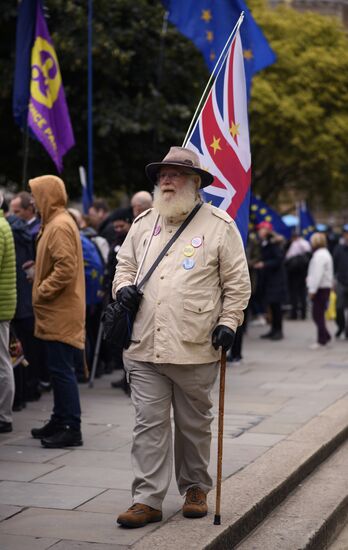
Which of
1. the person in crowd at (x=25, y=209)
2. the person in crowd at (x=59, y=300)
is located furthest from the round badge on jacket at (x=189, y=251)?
the person in crowd at (x=25, y=209)

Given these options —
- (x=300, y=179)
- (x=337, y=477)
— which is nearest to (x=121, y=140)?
(x=337, y=477)

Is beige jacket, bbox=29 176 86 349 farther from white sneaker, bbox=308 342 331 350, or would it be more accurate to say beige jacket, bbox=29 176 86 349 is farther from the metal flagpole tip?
white sneaker, bbox=308 342 331 350

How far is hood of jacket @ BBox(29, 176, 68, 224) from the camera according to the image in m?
7.68

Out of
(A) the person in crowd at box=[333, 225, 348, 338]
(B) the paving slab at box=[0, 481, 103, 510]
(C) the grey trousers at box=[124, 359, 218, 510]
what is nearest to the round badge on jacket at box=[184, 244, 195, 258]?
(C) the grey trousers at box=[124, 359, 218, 510]

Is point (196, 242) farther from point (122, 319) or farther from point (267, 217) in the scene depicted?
point (267, 217)

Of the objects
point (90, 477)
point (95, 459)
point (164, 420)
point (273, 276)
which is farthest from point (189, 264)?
point (273, 276)

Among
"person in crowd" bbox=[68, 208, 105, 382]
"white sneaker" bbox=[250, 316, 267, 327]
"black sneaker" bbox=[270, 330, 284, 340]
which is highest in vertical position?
"person in crowd" bbox=[68, 208, 105, 382]

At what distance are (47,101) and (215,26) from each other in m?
3.03

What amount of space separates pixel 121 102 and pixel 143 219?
1432 centimetres

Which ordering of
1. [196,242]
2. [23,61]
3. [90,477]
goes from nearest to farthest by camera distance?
[196,242] → [90,477] → [23,61]

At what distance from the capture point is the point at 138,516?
5.42 meters

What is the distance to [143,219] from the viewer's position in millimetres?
5824

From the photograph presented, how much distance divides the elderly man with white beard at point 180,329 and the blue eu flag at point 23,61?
220 inches

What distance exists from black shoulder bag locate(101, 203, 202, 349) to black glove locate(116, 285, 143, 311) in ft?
0.07
